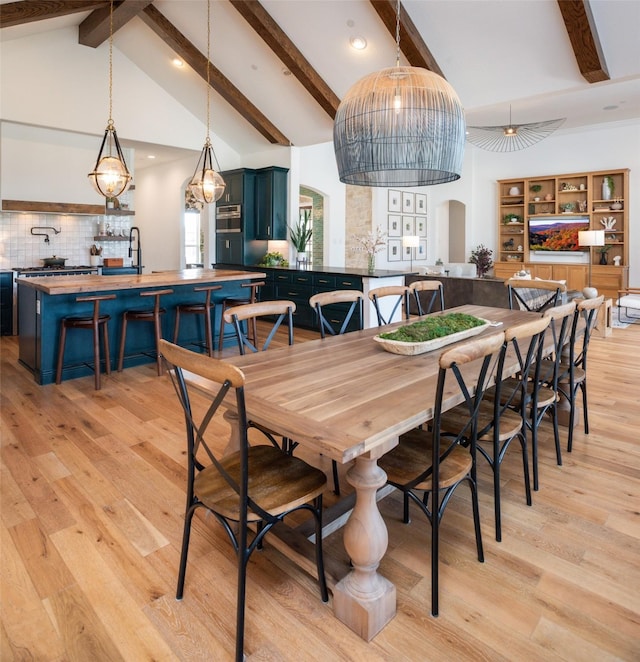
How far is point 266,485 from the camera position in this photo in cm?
167

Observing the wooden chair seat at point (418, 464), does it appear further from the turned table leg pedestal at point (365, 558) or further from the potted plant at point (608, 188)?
the potted plant at point (608, 188)

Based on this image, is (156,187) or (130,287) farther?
(156,187)

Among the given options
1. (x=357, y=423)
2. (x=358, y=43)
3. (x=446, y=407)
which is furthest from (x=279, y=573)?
(x=358, y=43)

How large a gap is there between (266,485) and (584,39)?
16.2 ft

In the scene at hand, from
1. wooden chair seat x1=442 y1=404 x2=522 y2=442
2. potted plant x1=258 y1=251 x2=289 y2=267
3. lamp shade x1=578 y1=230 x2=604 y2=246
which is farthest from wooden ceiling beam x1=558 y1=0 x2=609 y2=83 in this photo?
potted plant x1=258 y1=251 x2=289 y2=267

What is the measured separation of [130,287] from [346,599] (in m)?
3.72

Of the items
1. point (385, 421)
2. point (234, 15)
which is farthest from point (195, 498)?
point (234, 15)

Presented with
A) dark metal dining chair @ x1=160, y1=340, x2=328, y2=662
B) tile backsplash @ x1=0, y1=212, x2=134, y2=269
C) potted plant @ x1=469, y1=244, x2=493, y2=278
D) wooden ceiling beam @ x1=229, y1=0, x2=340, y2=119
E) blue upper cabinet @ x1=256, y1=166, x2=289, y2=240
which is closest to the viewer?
dark metal dining chair @ x1=160, y1=340, x2=328, y2=662

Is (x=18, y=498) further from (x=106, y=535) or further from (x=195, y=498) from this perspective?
(x=195, y=498)

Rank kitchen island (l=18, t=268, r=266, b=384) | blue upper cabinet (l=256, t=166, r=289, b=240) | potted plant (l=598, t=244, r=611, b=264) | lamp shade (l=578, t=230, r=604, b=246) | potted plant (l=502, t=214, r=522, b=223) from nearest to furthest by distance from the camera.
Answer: kitchen island (l=18, t=268, r=266, b=384), lamp shade (l=578, t=230, r=604, b=246), blue upper cabinet (l=256, t=166, r=289, b=240), potted plant (l=598, t=244, r=611, b=264), potted plant (l=502, t=214, r=522, b=223)

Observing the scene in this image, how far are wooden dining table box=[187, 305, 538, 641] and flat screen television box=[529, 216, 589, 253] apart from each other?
965 centimetres

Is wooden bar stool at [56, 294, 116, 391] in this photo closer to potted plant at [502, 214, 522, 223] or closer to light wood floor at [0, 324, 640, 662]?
light wood floor at [0, 324, 640, 662]

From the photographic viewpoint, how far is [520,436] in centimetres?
239

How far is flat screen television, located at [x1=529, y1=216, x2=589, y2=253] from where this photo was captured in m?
10.2
